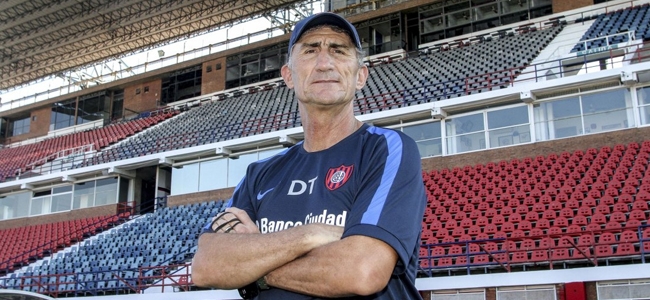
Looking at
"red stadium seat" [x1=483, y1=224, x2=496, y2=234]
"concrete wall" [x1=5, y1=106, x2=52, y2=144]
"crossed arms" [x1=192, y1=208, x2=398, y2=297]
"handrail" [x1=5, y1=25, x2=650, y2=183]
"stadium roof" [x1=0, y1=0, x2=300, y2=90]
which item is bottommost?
"crossed arms" [x1=192, y1=208, x2=398, y2=297]

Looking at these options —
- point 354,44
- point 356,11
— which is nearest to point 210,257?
point 354,44

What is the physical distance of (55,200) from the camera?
109 feet

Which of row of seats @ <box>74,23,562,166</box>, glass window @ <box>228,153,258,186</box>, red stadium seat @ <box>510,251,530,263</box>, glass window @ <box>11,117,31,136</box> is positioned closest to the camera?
red stadium seat @ <box>510,251,530,263</box>

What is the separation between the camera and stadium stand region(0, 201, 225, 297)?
68.0 feet

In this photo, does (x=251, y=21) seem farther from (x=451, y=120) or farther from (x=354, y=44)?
(x=354, y=44)

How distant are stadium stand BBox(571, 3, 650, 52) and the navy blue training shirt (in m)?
25.0

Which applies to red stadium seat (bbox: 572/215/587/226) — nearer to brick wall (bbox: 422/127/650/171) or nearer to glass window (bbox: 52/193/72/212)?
brick wall (bbox: 422/127/650/171)

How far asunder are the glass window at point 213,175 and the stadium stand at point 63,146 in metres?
9.76

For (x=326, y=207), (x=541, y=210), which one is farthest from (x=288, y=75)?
(x=541, y=210)

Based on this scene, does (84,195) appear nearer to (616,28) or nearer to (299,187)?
(616,28)

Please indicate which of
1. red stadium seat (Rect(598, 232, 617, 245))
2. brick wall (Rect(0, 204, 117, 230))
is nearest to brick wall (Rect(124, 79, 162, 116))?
brick wall (Rect(0, 204, 117, 230))

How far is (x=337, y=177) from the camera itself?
2.48 meters

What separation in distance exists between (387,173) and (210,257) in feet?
2.28

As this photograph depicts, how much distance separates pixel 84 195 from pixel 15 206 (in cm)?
476
